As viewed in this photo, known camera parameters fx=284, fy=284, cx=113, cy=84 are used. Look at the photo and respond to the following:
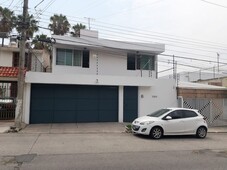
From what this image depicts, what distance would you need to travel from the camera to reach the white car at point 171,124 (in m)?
14.8

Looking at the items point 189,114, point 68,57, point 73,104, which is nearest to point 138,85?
point 73,104

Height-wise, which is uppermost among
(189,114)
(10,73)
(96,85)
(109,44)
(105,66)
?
(109,44)

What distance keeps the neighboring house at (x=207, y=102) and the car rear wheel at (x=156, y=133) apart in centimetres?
874

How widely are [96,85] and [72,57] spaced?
4.83 meters

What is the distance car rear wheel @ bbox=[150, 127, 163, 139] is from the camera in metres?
14.7

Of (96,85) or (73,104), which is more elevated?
(96,85)

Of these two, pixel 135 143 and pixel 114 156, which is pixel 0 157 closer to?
pixel 114 156

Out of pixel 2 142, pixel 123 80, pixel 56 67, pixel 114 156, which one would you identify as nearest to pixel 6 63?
pixel 56 67

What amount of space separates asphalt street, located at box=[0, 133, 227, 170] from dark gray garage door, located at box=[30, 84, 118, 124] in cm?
774

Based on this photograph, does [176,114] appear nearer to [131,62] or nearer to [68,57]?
[131,62]

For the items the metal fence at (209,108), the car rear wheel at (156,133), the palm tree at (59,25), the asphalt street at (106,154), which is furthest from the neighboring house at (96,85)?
the palm tree at (59,25)

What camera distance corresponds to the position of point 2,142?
12.4 metres

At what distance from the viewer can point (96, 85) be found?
2238cm

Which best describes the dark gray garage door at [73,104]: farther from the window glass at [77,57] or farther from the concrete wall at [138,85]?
the window glass at [77,57]
